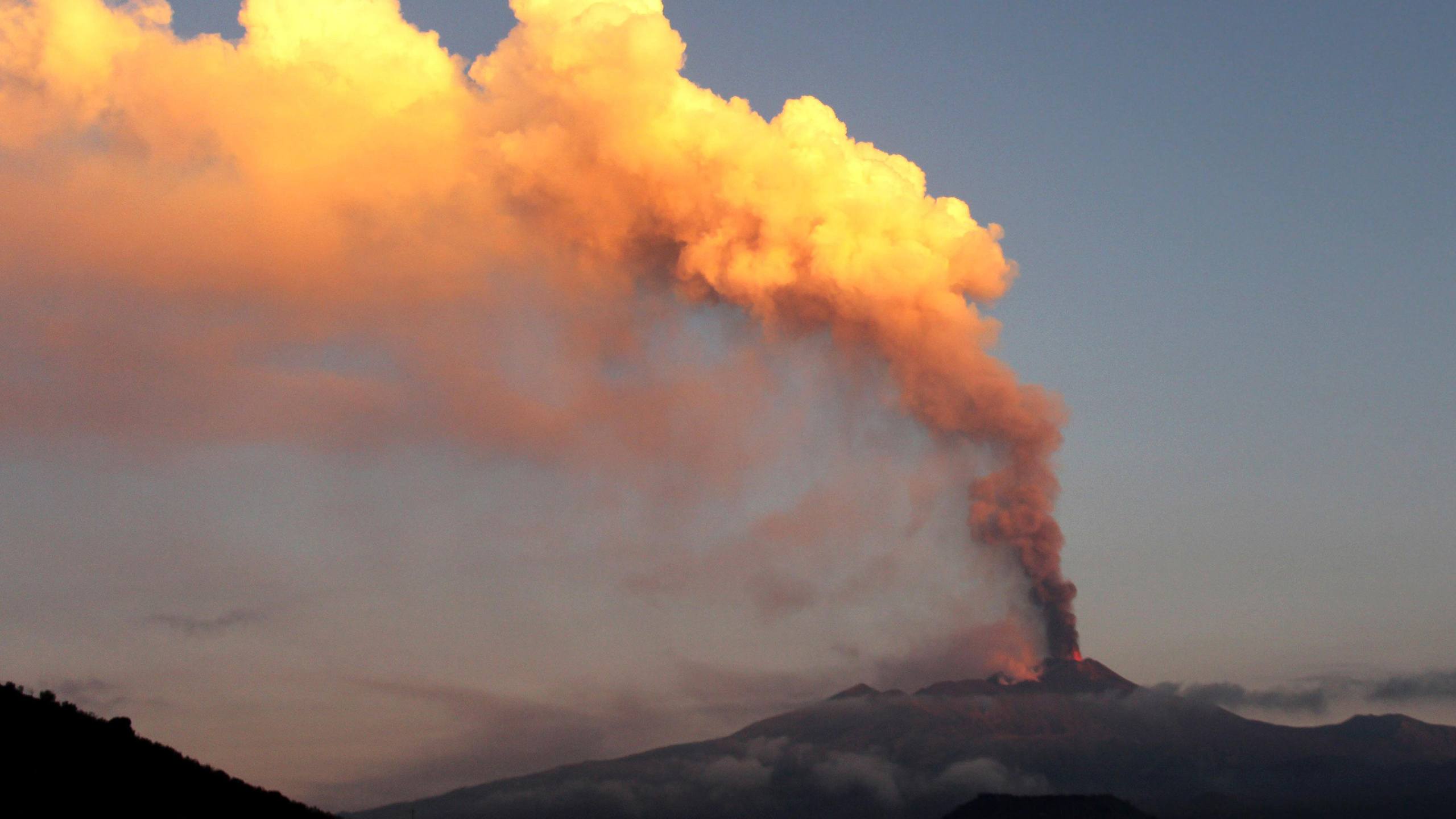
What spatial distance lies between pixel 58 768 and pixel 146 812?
3.52 m

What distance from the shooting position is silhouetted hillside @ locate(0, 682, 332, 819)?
41.3 m

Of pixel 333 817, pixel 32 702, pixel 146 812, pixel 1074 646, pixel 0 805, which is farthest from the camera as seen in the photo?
pixel 1074 646

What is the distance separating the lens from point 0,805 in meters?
37.5

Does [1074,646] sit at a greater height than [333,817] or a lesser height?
greater

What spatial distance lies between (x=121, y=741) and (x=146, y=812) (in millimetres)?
9931

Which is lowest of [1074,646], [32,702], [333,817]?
[333,817]

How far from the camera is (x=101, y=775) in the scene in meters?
45.8

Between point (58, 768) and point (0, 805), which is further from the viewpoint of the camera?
point (58, 768)

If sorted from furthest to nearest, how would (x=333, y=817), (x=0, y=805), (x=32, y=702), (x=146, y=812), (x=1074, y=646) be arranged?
(x=1074, y=646) < (x=333, y=817) < (x=32, y=702) < (x=146, y=812) < (x=0, y=805)

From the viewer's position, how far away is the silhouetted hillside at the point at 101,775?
135 feet

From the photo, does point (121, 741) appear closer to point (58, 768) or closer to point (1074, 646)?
point (58, 768)

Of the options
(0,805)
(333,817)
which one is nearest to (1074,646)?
(333,817)

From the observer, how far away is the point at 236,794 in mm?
53375

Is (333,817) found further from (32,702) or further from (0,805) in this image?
(0,805)
